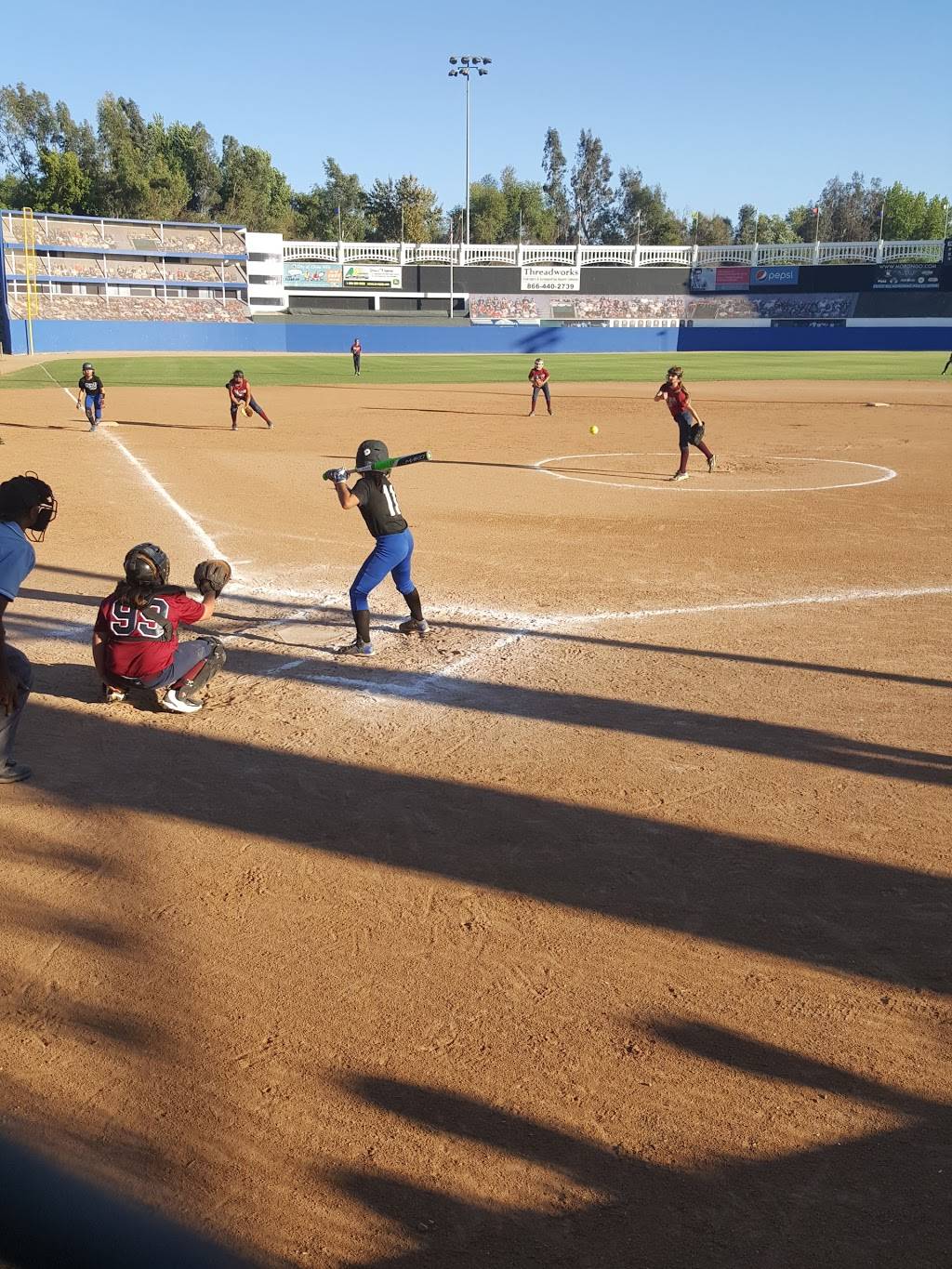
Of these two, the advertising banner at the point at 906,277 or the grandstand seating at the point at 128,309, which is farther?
the advertising banner at the point at 906,277

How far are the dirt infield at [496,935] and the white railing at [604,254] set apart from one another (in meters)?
89.9

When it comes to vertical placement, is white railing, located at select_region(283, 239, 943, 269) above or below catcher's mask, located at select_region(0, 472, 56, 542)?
above

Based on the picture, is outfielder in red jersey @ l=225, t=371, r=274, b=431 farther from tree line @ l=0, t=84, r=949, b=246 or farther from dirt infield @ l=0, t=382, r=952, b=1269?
tree line @ l=0, t=84, r=949, b=246

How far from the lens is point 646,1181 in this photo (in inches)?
143

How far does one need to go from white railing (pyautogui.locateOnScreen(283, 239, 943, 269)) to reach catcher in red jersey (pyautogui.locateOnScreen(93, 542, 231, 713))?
90970mm

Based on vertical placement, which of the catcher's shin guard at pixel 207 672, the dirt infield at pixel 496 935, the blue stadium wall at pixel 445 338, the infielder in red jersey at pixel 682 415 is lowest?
the dirt infield at pixel 496 935

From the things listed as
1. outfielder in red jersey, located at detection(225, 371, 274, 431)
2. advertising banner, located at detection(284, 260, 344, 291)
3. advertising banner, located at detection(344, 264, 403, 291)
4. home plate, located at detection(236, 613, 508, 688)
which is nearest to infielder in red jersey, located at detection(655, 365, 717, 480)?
home plate, located at detection(236, 613, 508, 688)

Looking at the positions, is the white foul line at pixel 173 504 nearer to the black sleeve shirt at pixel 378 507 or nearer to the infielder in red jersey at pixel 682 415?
the black sleeve shirt at pixel 378 507

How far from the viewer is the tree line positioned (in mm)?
103750

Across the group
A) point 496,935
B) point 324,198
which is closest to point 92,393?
point 496,935

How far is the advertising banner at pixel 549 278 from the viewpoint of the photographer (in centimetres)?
9412

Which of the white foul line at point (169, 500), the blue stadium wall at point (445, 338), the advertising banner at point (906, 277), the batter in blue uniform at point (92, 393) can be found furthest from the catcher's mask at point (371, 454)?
the advertising banner at point (906, 277)

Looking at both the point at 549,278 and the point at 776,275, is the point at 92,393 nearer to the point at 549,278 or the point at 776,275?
the point at 549,278

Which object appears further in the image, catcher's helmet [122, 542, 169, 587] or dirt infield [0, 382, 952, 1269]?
catcher's helmet [122, 542, 169, 587]
